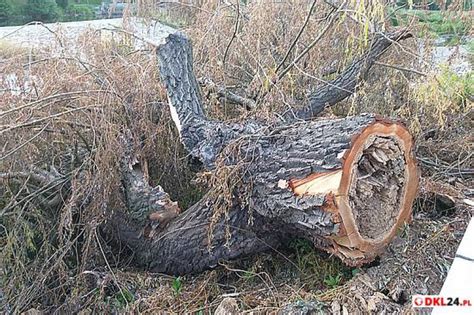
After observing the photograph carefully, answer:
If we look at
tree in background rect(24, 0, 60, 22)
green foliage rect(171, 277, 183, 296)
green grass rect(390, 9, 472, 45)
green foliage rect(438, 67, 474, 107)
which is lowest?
green foliage rect(171, 277, 183, 296)

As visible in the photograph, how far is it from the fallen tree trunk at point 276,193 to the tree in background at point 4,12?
6.81 meters

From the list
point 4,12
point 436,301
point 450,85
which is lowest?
point 4,12

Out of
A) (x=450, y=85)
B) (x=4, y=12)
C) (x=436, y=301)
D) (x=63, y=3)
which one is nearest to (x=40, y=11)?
(x=4, y=12)

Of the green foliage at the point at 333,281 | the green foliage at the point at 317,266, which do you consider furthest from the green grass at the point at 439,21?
the green foliage at the point at 333,281

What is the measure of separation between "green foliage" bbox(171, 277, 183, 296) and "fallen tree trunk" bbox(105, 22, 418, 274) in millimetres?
82

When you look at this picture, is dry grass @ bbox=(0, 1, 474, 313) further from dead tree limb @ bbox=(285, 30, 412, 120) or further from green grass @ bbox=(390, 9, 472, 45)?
green grass @ bbox=(390, 9, 472, 45)

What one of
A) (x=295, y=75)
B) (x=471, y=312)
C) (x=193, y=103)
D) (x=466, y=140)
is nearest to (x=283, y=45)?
(x=295, y=75)

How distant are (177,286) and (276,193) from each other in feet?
2.58

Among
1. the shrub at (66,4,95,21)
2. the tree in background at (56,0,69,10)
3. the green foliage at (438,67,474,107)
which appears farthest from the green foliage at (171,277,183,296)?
the tree in background at (56,0,69,10)

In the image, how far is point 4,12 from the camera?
27.8ft

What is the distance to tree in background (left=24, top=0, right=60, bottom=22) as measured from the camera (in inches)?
346

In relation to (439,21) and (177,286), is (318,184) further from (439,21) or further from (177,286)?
(439,21)

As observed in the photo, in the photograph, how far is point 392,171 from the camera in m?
2.24

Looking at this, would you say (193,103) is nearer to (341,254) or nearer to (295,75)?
(295,75)
